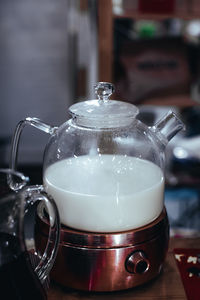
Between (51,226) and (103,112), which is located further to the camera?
(103,112)

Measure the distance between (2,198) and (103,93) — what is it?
378 millimetres

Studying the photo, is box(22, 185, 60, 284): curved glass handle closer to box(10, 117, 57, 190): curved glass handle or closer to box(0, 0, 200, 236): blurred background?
box(10, 117, 57, 190): curved glass handle

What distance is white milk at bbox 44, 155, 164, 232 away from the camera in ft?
2.87

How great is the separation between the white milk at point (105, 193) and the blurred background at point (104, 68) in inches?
59.0

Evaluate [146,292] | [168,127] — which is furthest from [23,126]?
[146,292]

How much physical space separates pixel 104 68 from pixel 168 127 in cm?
161

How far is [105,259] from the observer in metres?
0.88

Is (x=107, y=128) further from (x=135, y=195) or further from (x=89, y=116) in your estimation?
A: (x=135, y=195)

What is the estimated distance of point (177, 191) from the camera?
117 inches

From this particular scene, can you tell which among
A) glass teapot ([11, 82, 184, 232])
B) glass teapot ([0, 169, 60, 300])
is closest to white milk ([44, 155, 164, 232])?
glass teapot ([11, 82, 184, 232])

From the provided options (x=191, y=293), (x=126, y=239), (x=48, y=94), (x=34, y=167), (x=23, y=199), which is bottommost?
(x=34, y=167)

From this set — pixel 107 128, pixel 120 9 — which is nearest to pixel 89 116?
pixel 107 128

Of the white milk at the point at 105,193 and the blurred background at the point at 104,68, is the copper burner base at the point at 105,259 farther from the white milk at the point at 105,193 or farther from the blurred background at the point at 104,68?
the blurred background at the point at 104,68

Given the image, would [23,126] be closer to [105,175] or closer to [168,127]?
[105,175]
